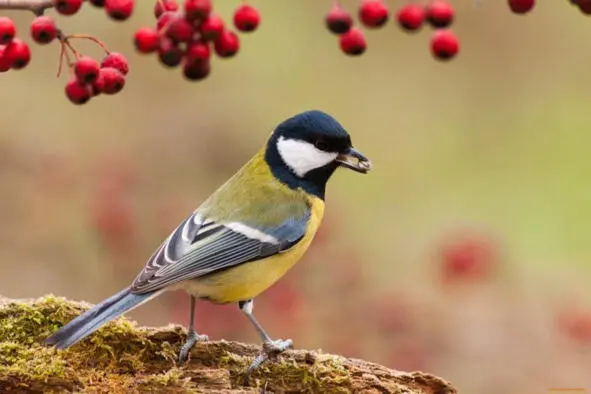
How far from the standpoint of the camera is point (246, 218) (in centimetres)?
348

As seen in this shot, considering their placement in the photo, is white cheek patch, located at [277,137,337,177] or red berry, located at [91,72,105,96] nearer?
red berry, located at [91,72,105,96]

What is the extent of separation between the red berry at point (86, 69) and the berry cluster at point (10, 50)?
0.12 meters

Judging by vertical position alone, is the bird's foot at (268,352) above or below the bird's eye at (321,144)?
below

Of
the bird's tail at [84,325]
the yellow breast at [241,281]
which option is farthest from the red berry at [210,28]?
the yellow breast at [241,281]

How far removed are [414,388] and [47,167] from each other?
10.1ft

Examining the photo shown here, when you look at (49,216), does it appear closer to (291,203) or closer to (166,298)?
(166,298)

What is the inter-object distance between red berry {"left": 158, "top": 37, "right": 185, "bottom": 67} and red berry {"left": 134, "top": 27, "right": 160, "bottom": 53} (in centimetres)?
2

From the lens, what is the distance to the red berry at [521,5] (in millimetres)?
2096

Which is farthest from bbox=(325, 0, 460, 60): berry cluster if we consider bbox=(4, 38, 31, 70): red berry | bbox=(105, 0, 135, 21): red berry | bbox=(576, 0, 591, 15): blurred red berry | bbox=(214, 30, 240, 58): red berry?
bbox=(4, 38, 31, 70): red berry

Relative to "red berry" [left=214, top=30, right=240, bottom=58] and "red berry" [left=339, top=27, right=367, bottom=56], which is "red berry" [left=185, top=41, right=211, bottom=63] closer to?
"red berry" [left=214, top=30, right=240, bottom=58]

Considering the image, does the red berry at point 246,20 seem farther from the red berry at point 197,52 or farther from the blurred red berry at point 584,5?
the blurred red berry at point 584,5

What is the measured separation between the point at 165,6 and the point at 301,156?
4.50 feet

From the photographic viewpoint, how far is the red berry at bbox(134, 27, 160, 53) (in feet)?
6.97

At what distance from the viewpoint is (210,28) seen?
2.12m
